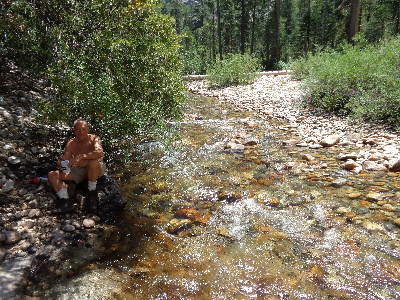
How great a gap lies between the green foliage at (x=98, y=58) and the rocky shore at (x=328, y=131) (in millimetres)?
4145

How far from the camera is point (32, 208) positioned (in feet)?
13.5

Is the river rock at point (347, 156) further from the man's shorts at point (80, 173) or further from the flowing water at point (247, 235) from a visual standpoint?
the man's shorts at point (80, 173)

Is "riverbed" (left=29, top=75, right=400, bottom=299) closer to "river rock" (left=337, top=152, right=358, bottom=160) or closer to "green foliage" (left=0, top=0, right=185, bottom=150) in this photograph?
"river rock" (left=337, top=152, right=358, bottom=160)

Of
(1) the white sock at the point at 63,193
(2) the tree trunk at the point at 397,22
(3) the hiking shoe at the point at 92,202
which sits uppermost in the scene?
(2) the tree trunk at the point at 397,22

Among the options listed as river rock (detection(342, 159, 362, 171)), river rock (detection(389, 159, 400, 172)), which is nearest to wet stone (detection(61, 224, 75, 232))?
river rock (detection(342, 159, 362, 171))

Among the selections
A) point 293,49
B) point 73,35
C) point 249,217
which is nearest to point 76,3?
point 73,35

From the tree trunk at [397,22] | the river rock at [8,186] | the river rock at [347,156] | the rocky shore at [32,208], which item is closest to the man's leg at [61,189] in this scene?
the rocky shore at [32,208]

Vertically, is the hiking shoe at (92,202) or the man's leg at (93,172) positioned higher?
the man's leg at (93,172)

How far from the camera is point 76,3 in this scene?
490 centimetres

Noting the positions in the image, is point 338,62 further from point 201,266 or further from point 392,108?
point 201,266

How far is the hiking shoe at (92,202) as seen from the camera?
4.37 metres

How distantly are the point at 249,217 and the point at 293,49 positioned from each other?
45.7 metres

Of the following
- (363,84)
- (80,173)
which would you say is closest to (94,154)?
(80,173)

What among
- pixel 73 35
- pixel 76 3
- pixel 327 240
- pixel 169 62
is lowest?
pixel 327 240
